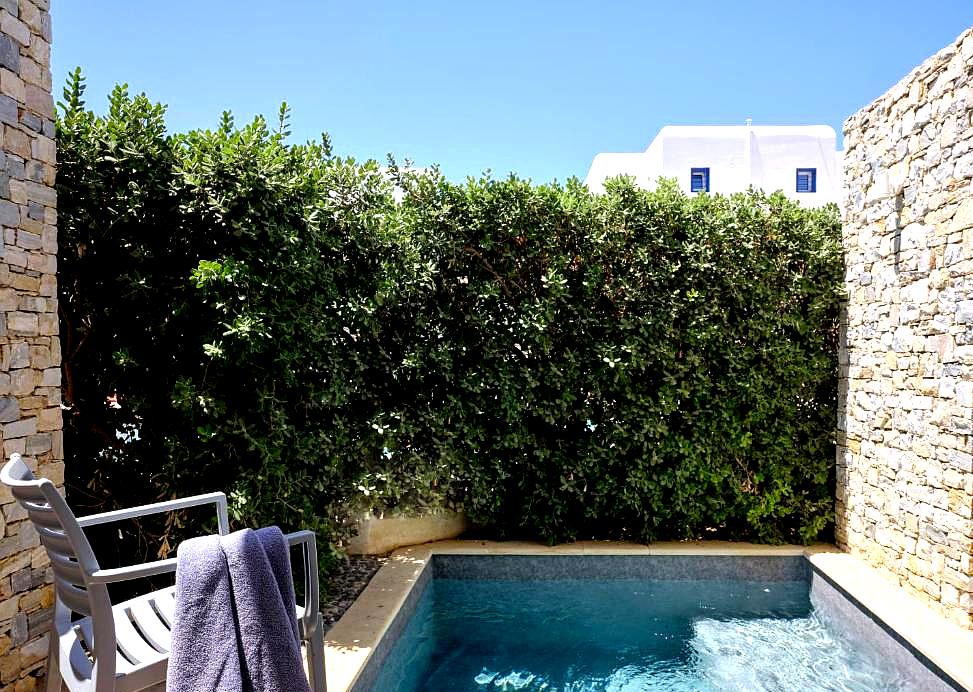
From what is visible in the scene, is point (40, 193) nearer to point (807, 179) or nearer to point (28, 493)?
point (28, 493)

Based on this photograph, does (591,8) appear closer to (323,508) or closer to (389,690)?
(323,508)

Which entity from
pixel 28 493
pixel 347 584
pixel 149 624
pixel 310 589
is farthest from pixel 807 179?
pixel 28 493

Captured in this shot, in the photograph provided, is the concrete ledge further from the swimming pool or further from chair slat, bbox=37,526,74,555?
chair slat, bbox=37,526,74,555

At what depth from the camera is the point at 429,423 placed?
18.7ft

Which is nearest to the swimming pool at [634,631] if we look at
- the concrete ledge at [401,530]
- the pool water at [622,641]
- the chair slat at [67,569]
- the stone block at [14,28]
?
the pool water at [622,641]

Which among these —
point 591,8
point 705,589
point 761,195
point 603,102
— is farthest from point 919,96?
point 603,102

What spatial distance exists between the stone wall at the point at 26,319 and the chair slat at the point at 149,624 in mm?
1059

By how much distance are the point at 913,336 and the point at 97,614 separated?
546 cm

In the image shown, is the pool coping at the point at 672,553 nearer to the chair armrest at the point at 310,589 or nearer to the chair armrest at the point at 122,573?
the chair armrest at the point at 310,589

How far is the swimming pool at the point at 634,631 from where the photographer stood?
4.16 metres

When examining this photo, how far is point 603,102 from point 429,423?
24.2 metres

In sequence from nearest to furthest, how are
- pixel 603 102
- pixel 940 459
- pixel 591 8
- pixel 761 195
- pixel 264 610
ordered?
pixel 264 610
pixel 940 459
pixel 761 195
pixel 591 8
pixel 603 102

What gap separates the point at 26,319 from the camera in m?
3.18

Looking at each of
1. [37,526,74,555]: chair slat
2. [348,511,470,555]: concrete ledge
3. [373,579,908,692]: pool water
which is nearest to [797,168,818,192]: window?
[373,579,908,692]: pool water
